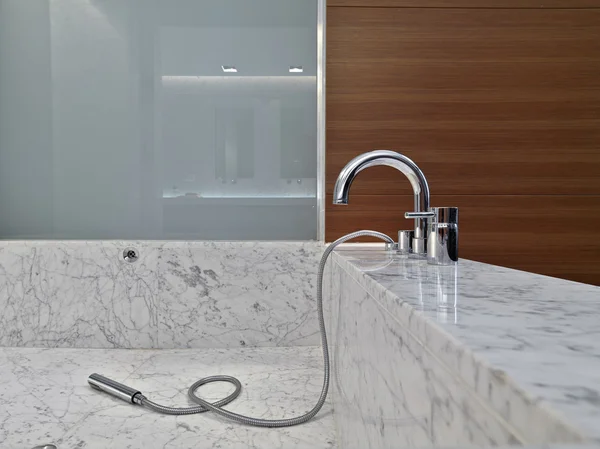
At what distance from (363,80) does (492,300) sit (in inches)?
42.2

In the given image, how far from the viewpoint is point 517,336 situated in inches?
10.9

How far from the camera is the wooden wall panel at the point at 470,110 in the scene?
134 cm

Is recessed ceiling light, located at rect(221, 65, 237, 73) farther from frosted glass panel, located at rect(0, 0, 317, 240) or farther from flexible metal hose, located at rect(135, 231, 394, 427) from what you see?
flexible metal hose, located at rect(135, 231, 394, 427)

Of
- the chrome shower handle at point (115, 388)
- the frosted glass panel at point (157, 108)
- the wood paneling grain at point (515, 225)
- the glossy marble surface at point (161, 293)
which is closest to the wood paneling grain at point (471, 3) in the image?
the frosted glass panel at point (157, 108)

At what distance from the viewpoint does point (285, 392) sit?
108cm

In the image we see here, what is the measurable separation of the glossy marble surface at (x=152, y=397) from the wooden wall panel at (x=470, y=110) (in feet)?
1.50

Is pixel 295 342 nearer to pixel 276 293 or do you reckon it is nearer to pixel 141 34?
pixel 276 293

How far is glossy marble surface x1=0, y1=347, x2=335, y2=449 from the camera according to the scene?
34.4 inches

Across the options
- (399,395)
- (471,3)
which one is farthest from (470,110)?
(399,395)

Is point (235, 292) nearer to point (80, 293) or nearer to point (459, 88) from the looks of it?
point (80, 293)

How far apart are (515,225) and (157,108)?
1.20 m

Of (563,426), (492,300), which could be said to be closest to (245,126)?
(492,300)

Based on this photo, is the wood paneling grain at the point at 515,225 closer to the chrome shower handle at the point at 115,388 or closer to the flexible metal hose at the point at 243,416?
the flexible metal hose at the point at 243,416

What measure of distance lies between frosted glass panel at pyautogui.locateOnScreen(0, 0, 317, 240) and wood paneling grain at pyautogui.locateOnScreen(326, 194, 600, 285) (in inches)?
8.1
